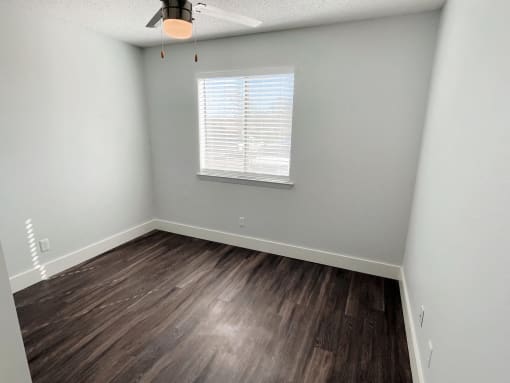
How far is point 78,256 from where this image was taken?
9.92 feet

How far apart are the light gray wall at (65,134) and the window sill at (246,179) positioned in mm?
1035

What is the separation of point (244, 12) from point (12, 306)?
8.37 ft

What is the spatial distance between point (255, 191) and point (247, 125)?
0.81 m

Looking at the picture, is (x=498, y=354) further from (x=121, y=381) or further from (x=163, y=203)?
(x=163, y=203)

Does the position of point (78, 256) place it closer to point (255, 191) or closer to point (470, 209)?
point (255, 191)

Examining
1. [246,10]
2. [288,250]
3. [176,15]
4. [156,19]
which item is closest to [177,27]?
[176,15]

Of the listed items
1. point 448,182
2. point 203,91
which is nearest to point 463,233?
point 448,182

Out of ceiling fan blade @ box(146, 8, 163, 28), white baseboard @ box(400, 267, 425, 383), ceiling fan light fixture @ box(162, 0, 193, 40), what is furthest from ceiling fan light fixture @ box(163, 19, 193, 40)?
white baseboard @ box(400, 267, 425, 383)

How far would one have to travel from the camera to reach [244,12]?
7.59 feet

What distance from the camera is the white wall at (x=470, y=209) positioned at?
848mm

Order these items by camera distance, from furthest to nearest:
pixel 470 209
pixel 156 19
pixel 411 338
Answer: pixel 411 338 < pixel 156 19 < pixel 470 209

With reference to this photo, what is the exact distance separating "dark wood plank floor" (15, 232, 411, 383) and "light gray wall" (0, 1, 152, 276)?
0.53m

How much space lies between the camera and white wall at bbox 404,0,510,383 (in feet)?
2.78

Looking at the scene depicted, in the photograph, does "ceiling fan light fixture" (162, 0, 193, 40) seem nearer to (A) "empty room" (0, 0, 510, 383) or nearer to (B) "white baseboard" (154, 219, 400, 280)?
(A) "empty room" (0, 0, 510, 383)
